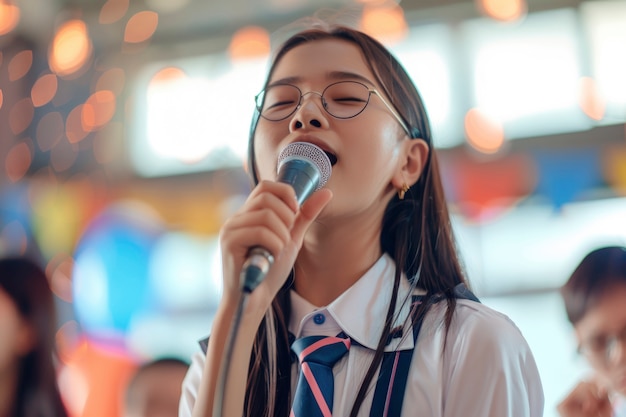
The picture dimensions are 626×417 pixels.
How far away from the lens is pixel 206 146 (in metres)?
3.29

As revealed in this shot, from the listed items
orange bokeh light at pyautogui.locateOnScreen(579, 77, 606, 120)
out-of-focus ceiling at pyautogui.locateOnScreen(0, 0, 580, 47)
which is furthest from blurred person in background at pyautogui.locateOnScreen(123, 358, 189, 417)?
out-of-focus ceiling at pyautogui.locateOnScreen(0, 0, 580, 47)

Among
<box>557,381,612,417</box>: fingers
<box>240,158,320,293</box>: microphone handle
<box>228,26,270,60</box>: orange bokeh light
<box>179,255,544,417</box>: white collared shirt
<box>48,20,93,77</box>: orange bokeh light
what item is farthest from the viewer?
<box>48,20,93,77</box>: orange bokeh light

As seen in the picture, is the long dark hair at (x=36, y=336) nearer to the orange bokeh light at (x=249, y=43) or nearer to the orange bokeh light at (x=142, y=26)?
the orange bokeh light at (x=249, y=43)

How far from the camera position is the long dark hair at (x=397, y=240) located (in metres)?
0.98

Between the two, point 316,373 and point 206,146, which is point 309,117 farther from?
point 206,146

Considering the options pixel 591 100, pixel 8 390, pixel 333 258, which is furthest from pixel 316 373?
pixel 591 100

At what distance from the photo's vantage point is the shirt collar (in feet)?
3.12

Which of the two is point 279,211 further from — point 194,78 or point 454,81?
point 194,78

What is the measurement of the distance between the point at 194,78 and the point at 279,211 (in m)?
2.81

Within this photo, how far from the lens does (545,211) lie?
275 cm

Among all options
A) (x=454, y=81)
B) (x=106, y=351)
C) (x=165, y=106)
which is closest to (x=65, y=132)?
(x=165, y=106)

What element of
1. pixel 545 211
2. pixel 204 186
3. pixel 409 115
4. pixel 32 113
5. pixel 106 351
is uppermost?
pixel 32 113

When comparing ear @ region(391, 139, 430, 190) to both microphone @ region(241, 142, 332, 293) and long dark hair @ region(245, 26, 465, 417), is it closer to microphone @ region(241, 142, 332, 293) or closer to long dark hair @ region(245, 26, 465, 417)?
long dark hair @ region(245, 26, 465, 417)

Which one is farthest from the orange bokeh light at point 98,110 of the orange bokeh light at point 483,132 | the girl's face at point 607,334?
the girl's face at point 607,334
